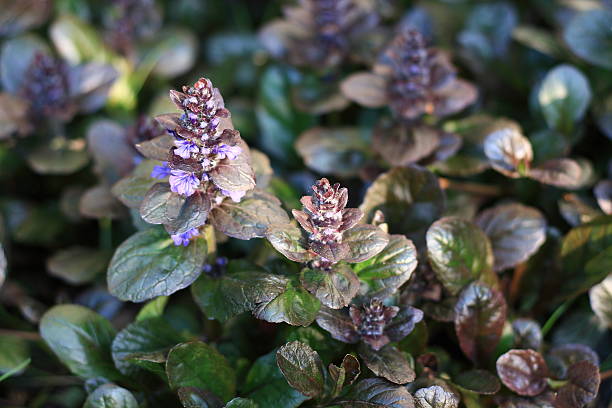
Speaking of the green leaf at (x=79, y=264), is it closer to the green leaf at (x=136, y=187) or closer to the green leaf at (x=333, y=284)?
the green leaf at (x=136, y=187)

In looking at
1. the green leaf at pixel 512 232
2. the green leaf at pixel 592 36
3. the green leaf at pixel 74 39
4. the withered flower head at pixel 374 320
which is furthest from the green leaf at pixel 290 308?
the green leaf at pixel 74 39

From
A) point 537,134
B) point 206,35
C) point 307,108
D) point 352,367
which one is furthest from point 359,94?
point 206,35

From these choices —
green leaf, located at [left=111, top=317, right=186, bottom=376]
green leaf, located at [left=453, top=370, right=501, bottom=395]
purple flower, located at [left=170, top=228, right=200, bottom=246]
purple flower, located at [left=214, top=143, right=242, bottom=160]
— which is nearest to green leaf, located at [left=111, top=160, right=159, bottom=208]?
purple flower, located at [left=170, top=228, right=200, bottom=246]

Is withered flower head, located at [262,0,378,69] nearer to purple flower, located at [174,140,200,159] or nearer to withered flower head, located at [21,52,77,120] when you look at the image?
withered flower head, located at [21,52,77,120]

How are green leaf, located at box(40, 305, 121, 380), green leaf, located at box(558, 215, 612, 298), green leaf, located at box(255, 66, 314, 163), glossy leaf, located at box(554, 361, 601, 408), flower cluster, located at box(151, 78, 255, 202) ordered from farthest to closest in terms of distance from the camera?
green leaf, located at box(255, 66, 314, 163)
green leaf, located at box(558, 215, 612, 298)
green leaf, located at box(40, 305, 121, 380)
glossy leaf, located at box(554, 361, 601, 408)
flower cluster, located at box(151, 78, 255, 202)

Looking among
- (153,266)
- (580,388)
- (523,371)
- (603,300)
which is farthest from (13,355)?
(603,300)

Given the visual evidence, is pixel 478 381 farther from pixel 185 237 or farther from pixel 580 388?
pixel 185 237
